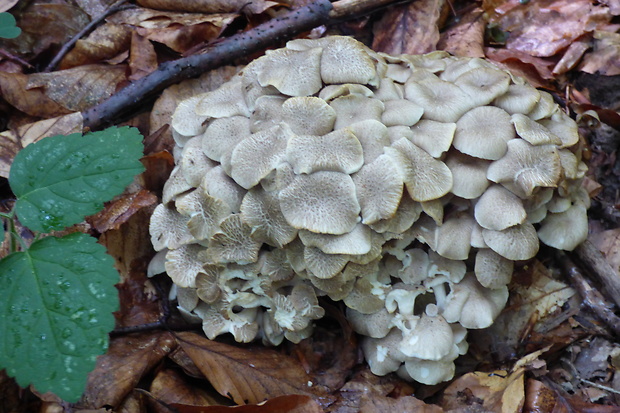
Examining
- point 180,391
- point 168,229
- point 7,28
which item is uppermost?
point 7,28

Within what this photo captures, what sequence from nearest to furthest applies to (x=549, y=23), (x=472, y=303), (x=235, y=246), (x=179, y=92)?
(x=235, y=246), (x=472, y=303), (x=179, y=92), (x=549, y=23)

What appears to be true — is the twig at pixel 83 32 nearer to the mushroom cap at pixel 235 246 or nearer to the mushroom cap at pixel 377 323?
the mushroom cap at pixel 235 246

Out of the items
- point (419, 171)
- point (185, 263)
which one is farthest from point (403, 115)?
point (185, 263)

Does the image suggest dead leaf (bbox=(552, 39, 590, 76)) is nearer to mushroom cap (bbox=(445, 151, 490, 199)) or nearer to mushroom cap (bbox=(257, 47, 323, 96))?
mushroom cap (bbox=(445, 151, 490, 199))

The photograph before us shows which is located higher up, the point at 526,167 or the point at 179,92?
the point at 526,167

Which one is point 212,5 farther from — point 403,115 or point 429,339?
point 429,339

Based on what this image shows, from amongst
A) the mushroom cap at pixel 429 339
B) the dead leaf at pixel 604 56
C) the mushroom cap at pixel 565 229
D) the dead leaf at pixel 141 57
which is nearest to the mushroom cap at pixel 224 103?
the dead leaf at pixel 141 57
